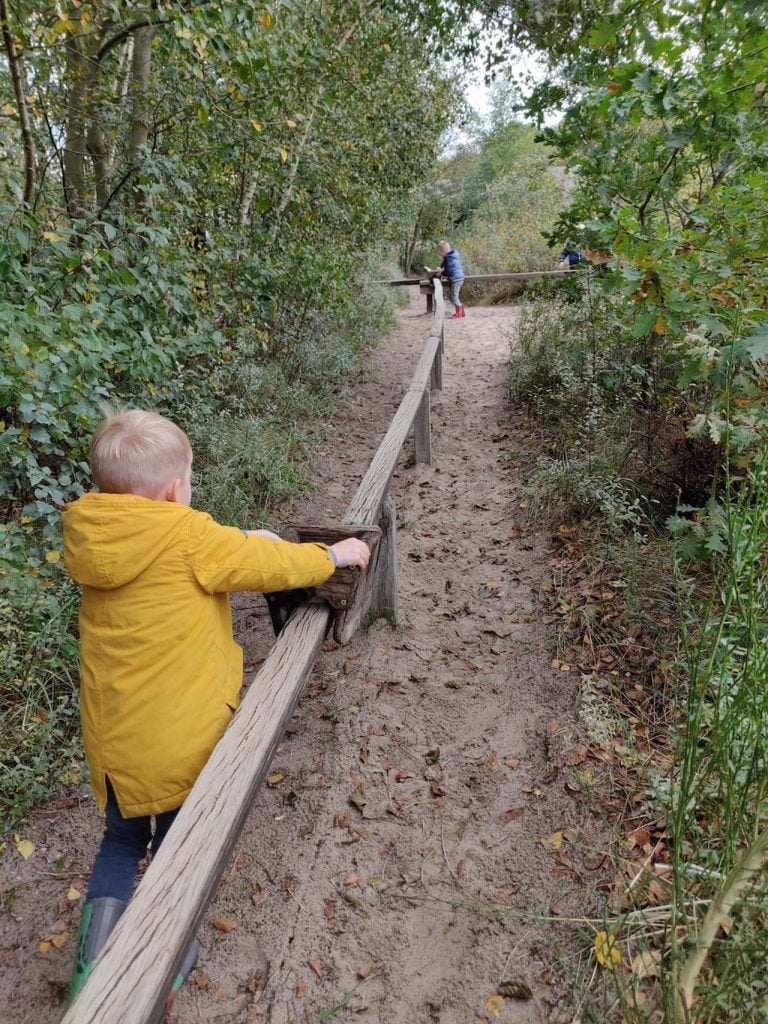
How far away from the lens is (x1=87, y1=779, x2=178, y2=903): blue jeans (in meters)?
1.89

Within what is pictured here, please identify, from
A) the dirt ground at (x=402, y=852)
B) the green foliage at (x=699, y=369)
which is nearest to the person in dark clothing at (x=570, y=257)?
the green foliage at (x=699, y=369)

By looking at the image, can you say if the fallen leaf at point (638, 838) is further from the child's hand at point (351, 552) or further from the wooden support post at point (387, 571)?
the wooden support post at point (387, 571)

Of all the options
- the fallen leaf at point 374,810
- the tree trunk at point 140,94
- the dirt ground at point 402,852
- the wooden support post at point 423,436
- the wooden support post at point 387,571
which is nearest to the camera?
the dirt ground at point 402,852

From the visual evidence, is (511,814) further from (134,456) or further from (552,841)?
(134,456)

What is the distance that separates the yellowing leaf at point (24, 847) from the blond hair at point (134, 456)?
176 centimetres

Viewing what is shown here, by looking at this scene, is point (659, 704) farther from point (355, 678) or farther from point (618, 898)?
point (355, 678)

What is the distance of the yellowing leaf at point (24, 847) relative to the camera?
103 inches

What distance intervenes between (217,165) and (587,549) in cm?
459

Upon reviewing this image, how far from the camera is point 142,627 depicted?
181 cm

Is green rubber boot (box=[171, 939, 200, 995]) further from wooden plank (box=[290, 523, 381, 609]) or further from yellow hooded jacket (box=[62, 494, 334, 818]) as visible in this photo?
wooden plank (box=[290, 523, 381, 609])

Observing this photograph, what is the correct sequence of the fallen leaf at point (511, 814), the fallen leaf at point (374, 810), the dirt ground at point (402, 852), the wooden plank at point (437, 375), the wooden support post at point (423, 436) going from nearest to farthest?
the dirt ground at point (402, 852)
the fallen leaf at point (511, 814)
the fallen leaf at point (374, 810)
the wooden support post at point (423, 436)
the wooden plank at point (437, 375)

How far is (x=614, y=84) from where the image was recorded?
328 cm

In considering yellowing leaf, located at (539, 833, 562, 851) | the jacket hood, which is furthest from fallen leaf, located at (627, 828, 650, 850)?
the jacket hood

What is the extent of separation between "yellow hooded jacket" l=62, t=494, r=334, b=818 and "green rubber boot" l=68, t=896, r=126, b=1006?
26 centimetres
